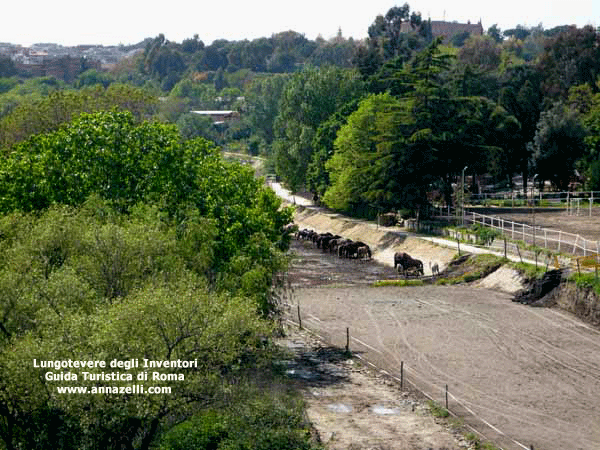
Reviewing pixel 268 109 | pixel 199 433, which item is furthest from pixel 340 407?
pixel 268 109

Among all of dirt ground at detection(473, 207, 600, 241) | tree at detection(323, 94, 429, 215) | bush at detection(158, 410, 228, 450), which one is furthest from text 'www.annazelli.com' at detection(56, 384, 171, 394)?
tree at detection(323, 94, 429, 215)

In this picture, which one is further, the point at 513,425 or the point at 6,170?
the point at 6,170

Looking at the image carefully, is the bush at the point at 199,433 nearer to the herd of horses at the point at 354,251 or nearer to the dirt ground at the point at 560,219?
the herd of horses at the point at 354,251

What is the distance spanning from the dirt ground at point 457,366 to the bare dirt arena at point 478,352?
4 centimetres

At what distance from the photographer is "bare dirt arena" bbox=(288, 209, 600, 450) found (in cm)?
3559

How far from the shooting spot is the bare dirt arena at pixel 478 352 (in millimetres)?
35594

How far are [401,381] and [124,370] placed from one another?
17.7 m

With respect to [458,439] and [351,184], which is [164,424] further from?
[351,184]

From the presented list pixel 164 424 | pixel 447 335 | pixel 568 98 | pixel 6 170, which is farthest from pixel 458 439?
pixel 568 98

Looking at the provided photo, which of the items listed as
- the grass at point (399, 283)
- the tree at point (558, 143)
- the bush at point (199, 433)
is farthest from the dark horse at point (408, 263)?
the bush at point (199, 433)

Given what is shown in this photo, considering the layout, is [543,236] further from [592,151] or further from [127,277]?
[127,277]

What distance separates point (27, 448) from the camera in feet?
90.4

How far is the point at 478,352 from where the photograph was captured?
4647 cm

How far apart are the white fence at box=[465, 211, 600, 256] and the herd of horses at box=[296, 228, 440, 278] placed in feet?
21.7
